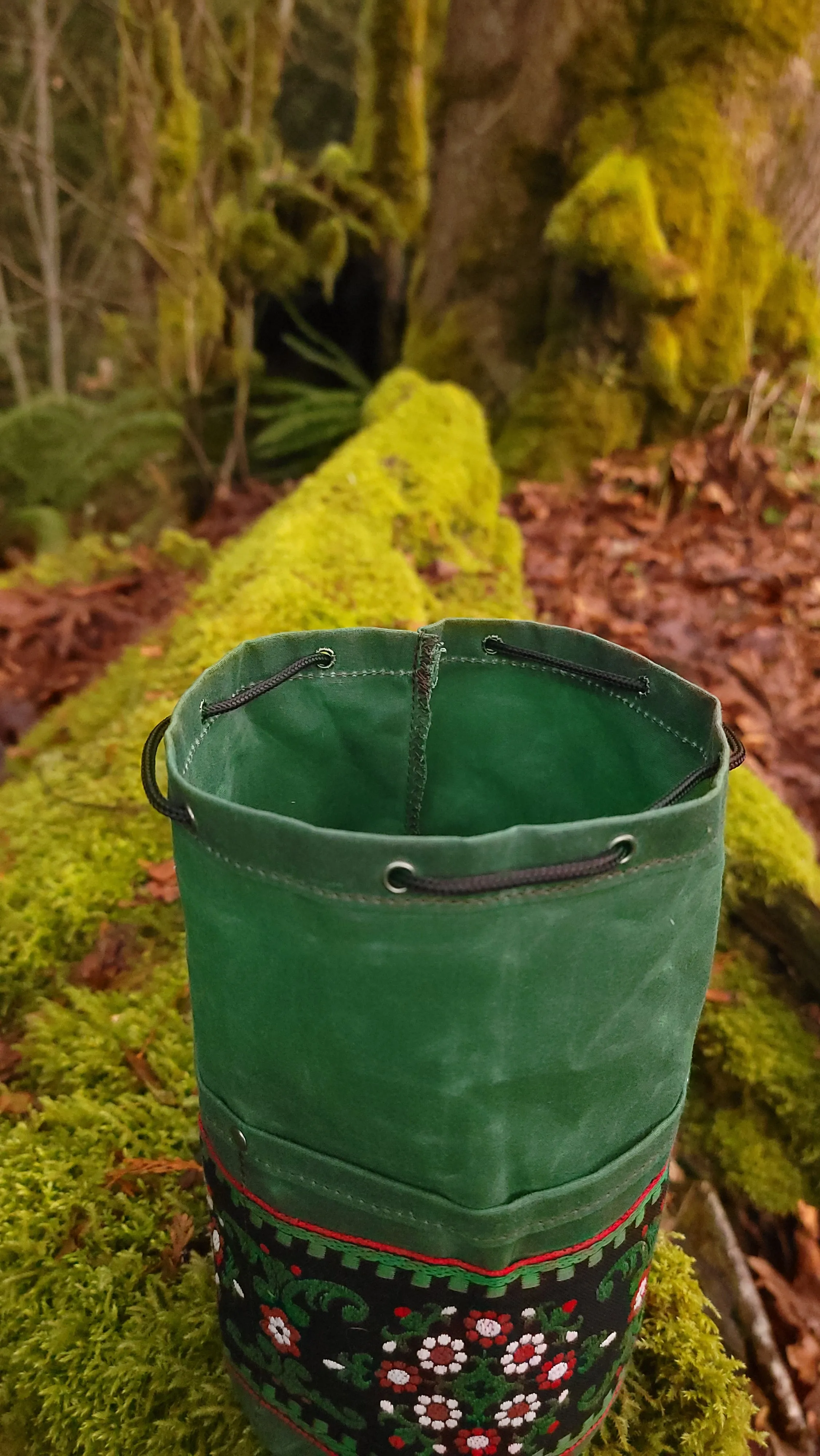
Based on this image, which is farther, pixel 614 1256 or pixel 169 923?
pixel 169 923

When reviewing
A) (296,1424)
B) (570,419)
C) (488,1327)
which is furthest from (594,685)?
(570,419)

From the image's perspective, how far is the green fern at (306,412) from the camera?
5582 millimetres

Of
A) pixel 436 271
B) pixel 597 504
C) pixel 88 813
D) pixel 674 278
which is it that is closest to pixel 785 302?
pixel 674 278

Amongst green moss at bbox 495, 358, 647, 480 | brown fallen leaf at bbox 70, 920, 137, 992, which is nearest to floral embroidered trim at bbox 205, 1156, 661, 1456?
brown fallen leaf at bbox 70, 920, 137, 992

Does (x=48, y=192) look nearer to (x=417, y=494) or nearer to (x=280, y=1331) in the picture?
(x=417, y=494)

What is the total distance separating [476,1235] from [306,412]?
5.65 meters

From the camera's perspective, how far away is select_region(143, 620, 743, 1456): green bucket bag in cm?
85

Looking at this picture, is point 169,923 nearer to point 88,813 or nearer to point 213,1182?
point 88,813

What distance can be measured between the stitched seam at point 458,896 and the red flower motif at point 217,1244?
70 centimetres

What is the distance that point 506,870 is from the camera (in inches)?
32.3

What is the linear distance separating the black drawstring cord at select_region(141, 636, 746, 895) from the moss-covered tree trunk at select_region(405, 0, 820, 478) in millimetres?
3869

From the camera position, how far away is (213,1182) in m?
1.20

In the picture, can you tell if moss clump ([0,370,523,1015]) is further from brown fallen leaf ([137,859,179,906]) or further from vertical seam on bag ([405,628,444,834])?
vertical seam on bag ([405,628,444,834])

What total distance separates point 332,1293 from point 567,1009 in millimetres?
535
